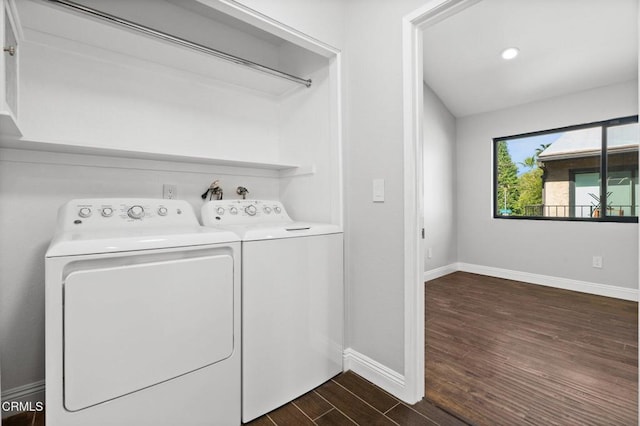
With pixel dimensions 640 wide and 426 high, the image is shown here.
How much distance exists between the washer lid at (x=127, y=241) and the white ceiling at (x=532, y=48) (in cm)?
232

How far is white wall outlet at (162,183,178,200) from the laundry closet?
2 cm

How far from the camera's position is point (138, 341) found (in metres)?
1.15

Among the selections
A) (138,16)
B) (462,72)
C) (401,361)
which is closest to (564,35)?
(462,72)

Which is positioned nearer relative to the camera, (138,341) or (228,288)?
(138,341)

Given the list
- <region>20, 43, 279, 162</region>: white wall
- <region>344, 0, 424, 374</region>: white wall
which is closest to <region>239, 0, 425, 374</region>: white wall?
<region>344, 0, 424, 374</region>: white wall

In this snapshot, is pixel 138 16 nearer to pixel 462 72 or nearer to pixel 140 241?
pixel 140 241

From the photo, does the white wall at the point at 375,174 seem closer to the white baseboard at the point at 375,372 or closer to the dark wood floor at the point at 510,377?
the white baseboard at the point at 375,372

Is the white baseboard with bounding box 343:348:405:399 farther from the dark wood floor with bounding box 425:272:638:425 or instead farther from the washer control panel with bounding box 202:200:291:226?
the washer control panel with bounding box 202:200:291:226

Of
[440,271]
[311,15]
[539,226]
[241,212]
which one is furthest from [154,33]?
[539,226]

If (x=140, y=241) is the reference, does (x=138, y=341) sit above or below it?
below

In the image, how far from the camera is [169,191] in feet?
6.17

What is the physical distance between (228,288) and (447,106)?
3956mm

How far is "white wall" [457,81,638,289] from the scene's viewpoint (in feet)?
10.5

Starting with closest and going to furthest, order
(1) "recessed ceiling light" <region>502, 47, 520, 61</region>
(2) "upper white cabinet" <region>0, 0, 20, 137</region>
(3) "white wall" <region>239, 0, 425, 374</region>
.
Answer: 1. (2) "upper white cabinet" <region>0, 0, 20, 137</region>
2. (3) "white wall" <region>239, 0, 425, 374</region>
3. (1) "recessed ceiling light" <region>502, 47, 520, 61</region>
